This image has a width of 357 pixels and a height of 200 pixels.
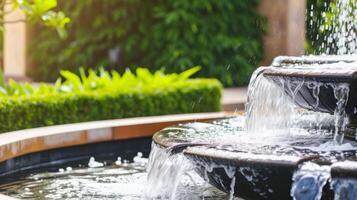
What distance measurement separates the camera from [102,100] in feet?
20.3

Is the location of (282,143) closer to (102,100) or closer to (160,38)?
(102,100)

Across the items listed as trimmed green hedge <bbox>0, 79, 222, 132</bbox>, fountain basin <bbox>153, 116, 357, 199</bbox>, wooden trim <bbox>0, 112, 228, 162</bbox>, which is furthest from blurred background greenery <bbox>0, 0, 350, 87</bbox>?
fountain basin <bbox>153, 116, 357, 199</bbox>

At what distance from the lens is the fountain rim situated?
4715 millimetres

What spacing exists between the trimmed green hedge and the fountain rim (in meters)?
0.27

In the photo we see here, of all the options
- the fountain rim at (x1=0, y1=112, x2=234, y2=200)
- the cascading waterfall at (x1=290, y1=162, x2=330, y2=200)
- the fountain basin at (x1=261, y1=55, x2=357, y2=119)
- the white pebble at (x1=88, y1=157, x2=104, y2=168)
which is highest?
the fountain basin at (x1=261, y1=55, x2=357, y2=119)

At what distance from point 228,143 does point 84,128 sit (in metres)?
1.88

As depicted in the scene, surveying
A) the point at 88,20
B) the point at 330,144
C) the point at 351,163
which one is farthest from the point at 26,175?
the point at 88,20

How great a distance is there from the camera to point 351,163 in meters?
3.03

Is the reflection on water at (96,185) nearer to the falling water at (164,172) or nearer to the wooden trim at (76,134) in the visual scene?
the falling water at (164,172)

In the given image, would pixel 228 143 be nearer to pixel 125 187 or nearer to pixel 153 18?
pixel 125 187

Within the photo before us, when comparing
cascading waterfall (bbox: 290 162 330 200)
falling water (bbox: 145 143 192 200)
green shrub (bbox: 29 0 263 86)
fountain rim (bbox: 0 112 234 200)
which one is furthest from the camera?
green shrub (bbox: 29 0 263 86)

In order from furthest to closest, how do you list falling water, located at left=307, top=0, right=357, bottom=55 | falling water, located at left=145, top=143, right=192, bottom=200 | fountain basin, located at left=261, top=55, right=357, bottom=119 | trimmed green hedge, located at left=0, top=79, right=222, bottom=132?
1. falling water, located at left=307, top=0, right=357, bottom=55
2. trimmed green hedge, located at left=0, top=79, right=222, bottom=132
3. falling water, located at left=145, top=143, right=192, bottom=200
4. fountain basin, located at left=261, top=55, right=357, bottom=119

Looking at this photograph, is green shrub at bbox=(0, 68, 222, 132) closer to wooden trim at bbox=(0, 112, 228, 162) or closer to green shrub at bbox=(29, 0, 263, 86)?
wooden trim at bbox=(0, 112, 228, 162)

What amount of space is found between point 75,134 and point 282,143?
1.90 meters
